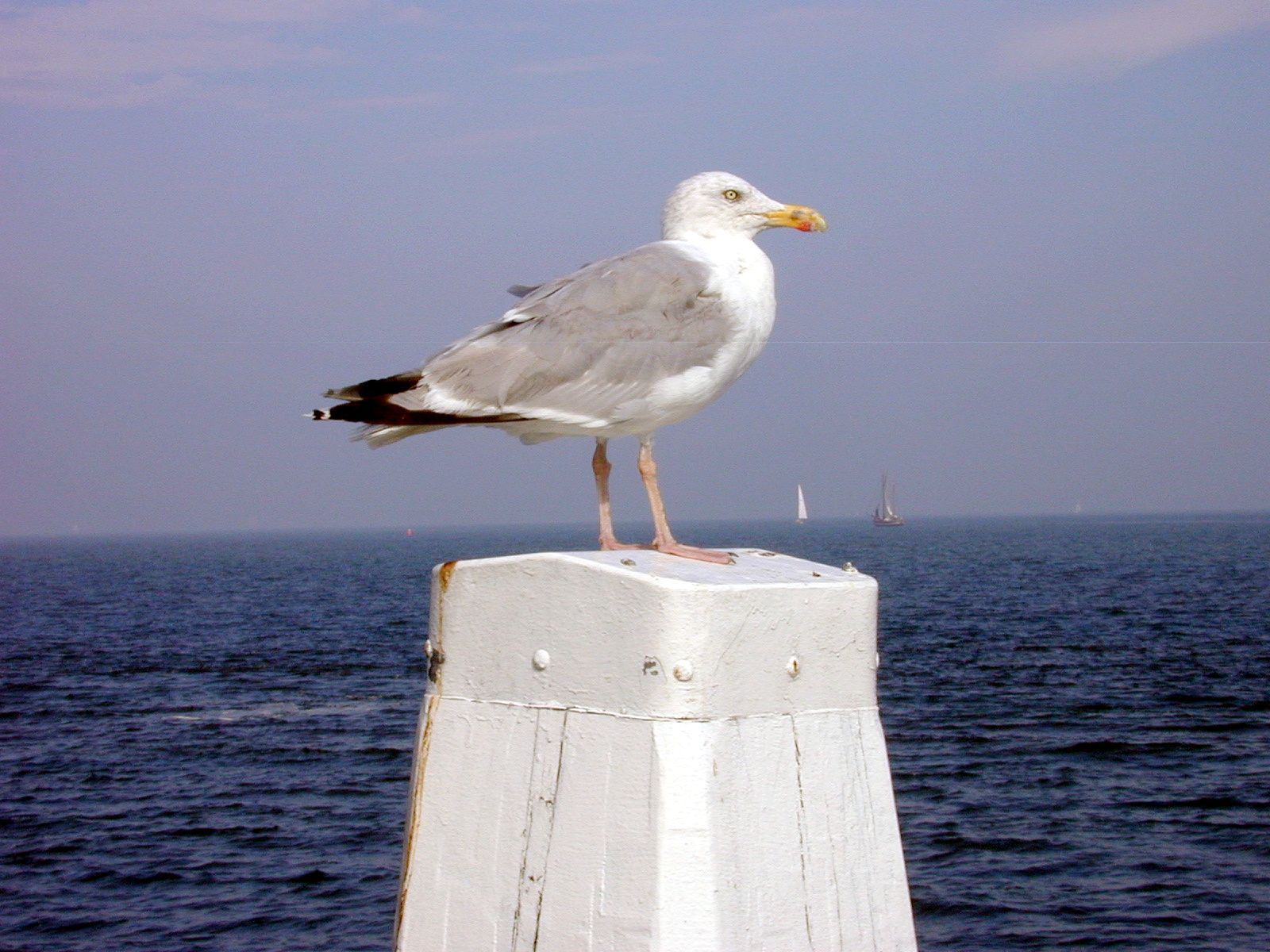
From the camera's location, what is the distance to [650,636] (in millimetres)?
2256

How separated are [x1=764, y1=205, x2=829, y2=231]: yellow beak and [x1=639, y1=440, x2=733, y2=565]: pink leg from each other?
30.3 inches

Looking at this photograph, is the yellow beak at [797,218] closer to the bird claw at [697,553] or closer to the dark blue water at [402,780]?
the bird claw at [697,553]

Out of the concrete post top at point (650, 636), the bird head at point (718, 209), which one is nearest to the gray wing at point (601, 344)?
the bird head at point (718, 209)

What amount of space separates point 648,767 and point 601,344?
199 cm

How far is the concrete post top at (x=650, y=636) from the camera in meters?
2.25

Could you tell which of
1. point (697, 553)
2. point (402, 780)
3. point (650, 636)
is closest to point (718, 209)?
point (697, 553)

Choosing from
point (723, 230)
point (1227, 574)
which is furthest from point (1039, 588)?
point (723, 230)

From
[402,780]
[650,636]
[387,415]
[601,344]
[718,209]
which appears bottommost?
[402,780]

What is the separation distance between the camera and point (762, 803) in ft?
7.54

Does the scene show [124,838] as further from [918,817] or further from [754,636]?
[754,636]

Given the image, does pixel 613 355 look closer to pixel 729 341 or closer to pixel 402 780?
pixel 729 341

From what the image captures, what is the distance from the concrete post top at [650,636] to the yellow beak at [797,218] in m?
2.04

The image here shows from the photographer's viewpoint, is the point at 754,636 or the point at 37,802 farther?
the point at 37,802

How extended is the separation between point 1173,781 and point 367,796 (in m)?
11.4
